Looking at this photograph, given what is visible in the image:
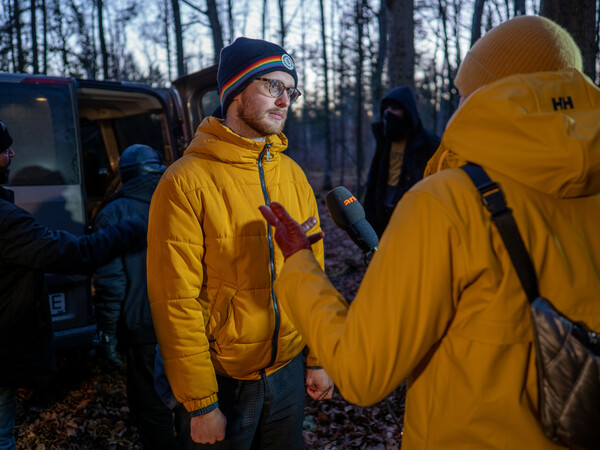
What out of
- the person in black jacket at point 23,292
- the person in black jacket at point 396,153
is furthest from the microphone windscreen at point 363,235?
the person in black jacket at point 396,153

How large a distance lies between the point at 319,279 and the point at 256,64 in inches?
52.5

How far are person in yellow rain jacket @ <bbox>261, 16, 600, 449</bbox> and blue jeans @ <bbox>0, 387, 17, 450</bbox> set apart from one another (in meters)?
2.46

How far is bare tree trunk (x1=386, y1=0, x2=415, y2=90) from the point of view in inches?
287

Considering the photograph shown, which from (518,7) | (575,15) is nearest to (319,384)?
(575,15)

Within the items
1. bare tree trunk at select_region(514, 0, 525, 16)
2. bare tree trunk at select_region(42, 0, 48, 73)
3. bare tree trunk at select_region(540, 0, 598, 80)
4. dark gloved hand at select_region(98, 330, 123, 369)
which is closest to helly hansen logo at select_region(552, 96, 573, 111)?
dark gloved hand at select_region(98, 330, 123, 369)

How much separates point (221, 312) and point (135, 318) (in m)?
1.65

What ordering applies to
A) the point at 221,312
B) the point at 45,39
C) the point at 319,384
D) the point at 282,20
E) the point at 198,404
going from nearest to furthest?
the point at 198,404, the point at 221,312, the point at 319,384, the point at 282,20, the point at 45,39

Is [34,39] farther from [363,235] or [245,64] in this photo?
[363,235]

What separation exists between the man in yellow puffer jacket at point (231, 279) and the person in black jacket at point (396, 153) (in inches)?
126

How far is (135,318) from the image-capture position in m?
3.34

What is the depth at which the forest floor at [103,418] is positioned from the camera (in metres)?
3.67

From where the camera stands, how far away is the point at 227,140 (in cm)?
208

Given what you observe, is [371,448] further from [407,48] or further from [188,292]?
[407,48]

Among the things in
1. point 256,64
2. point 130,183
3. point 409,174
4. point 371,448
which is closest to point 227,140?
point 256,64
